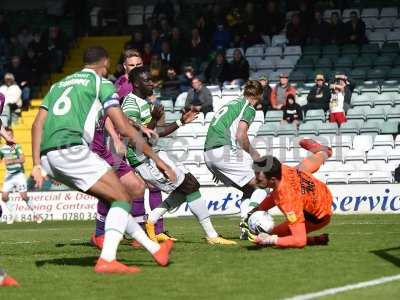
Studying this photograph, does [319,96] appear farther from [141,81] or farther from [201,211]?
[141,81]

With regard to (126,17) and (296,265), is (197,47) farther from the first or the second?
(296,265)

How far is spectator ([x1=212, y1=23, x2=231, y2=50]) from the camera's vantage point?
29.5m

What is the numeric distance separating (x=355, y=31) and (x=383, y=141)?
4.34m

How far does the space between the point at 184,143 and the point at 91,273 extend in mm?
16237

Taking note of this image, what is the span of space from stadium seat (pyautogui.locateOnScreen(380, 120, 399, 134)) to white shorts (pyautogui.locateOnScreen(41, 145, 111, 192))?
52.1 ft

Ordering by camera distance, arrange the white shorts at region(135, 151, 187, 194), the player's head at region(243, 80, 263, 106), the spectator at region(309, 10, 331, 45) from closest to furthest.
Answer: the white shorts at region(135, 151, 187, 194), the player's head at region(243, 80, 263, 106), the spectator at region(309, 10, 331, 45)

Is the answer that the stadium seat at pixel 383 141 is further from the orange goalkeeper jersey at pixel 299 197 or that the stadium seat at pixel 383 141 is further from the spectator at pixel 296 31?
the orange goalkeeper jersey at pixel 299 197

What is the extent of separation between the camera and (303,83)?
2791 cm

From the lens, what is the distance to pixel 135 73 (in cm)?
1409

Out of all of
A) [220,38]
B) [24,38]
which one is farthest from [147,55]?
[24,38]

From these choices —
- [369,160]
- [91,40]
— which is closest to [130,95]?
[369,160]

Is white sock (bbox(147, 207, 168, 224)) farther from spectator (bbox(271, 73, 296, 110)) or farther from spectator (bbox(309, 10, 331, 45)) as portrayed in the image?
spectator (bbox(309, 10, 331, 45))

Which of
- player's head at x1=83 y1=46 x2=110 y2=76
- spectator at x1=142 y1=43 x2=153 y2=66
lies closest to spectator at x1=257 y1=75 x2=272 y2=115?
spectator at x1=142 y1=43 x2=153 y2=66

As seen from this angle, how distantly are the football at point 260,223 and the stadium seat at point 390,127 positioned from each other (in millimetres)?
13093
